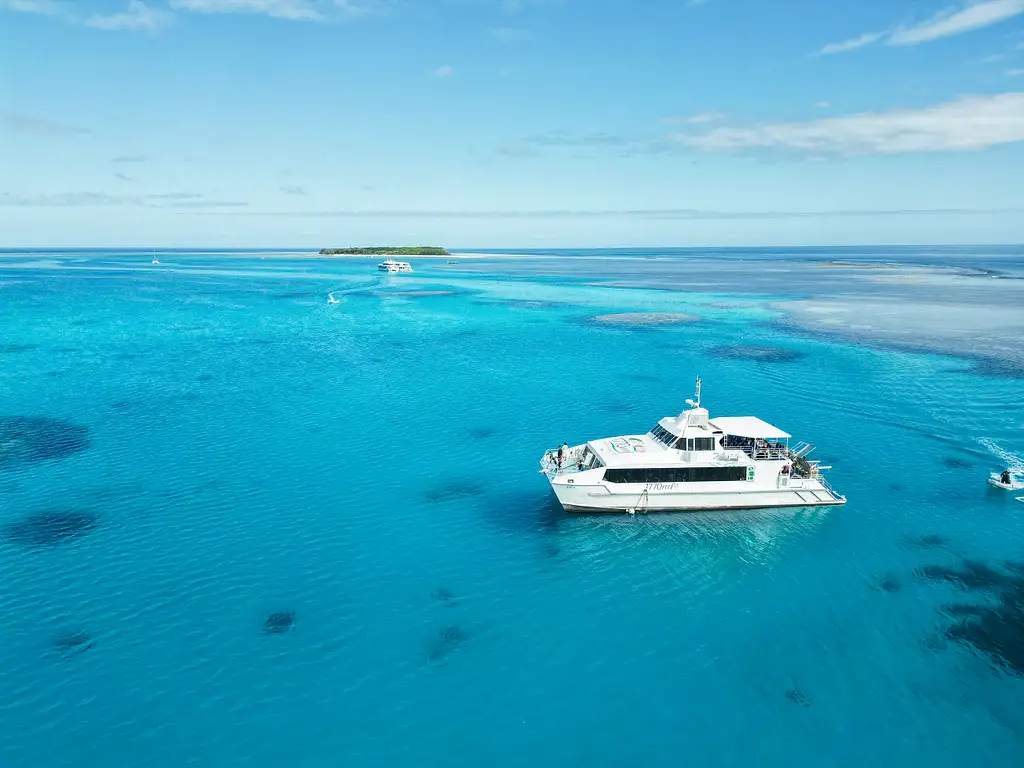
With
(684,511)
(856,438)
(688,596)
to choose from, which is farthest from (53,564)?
(856,438)

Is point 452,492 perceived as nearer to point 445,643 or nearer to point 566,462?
point 566,462

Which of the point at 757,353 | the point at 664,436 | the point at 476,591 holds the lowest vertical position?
the point at 476,591

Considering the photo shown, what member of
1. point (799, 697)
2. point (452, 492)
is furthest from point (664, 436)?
point (799, 697)

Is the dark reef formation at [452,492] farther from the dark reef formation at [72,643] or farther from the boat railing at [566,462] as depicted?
the dark reef formation at [72,643]

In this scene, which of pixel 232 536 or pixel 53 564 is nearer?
pixel 53 564

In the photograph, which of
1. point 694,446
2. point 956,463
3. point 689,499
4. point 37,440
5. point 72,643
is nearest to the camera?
point 72,643

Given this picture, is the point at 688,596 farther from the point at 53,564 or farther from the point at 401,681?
the point at 53,564

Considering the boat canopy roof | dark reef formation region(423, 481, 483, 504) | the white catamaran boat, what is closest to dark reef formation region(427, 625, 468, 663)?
the white catamaran boat

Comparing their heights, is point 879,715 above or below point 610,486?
below
